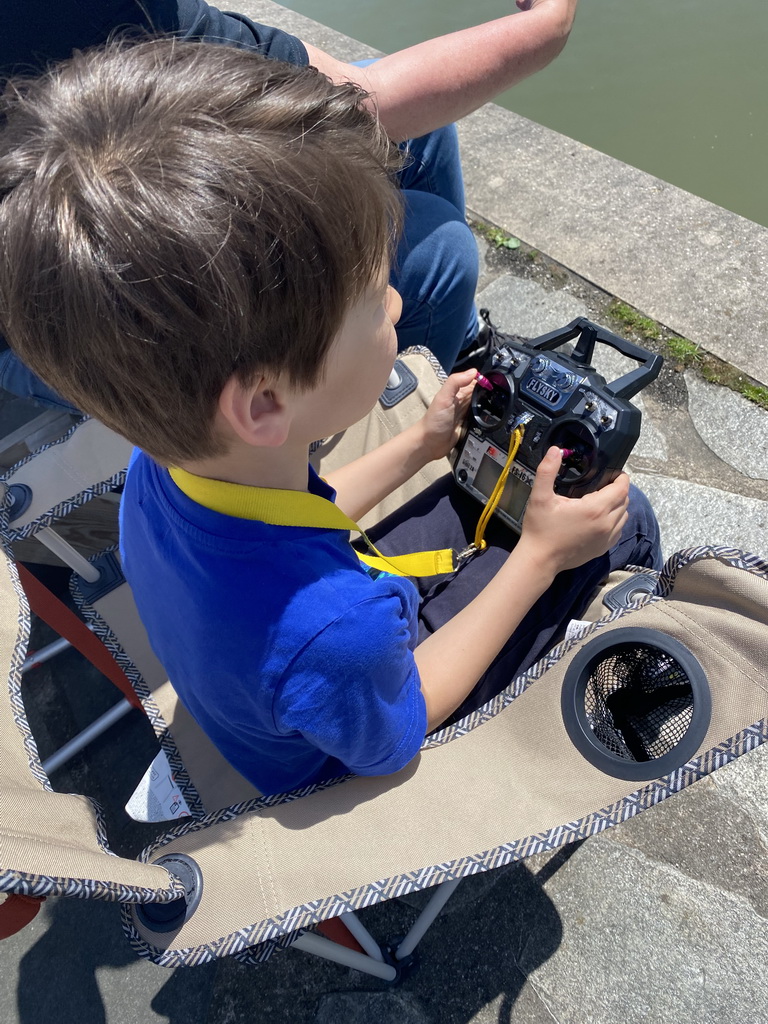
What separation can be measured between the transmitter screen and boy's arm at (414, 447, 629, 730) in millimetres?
89

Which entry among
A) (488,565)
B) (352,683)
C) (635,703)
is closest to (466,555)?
(488,565)

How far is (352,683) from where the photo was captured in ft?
1.95

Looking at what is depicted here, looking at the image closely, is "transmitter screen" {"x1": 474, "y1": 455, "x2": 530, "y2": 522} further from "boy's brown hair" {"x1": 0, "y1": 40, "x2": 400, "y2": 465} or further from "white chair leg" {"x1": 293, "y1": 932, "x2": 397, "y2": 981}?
"white chair leg" {"x1": 293, "y1": 932, "x2": 397, "y2": 981}

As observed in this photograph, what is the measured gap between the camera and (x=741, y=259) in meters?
1.87

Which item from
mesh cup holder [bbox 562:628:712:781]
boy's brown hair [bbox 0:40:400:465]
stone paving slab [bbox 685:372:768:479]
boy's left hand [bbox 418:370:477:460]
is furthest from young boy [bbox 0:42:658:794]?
stone paving slab [bbox 685:372:768:479]

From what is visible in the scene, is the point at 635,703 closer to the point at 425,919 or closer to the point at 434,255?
the point at 425,919

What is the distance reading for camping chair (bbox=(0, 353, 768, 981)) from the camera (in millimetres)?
627

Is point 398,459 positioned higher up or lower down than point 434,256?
lower down

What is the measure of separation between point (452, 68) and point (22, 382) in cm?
87

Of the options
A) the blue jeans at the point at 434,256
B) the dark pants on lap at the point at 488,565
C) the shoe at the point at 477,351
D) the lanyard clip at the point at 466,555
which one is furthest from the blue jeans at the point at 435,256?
the lanyard clip at the point at 466,555

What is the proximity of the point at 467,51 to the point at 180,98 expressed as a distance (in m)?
0.81

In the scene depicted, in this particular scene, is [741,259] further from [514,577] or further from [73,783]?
[73,783]

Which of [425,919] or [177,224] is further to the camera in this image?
[425,919]

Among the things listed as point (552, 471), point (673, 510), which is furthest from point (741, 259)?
point (552, 471)
